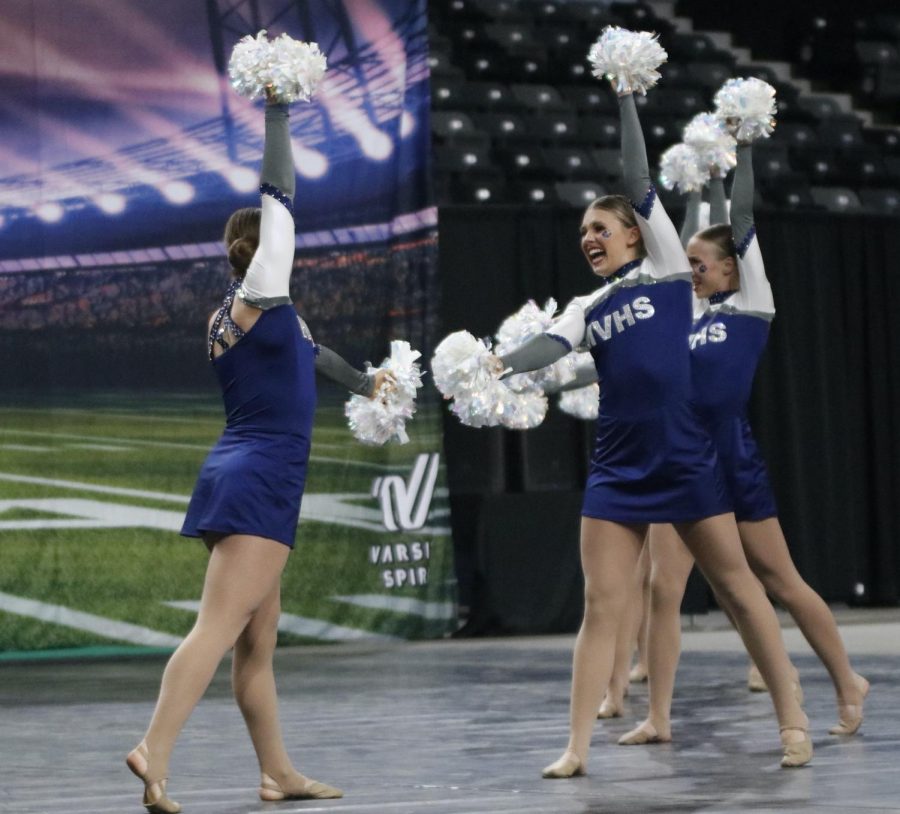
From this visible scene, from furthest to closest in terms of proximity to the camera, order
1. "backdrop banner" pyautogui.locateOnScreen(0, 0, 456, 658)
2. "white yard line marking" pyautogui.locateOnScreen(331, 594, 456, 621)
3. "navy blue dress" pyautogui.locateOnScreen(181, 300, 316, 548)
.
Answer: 1. "white yard line marking" pyautogui.locateOnScreen(331, 594, 456, 621)
2. "backdrop banner" pyautogui.locateOnScreen(0, 0, 456, 658)
3. "navy blue dress" pyautogui.locateOnScreen(181, 300, 316, 548)

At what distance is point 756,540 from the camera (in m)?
5.23

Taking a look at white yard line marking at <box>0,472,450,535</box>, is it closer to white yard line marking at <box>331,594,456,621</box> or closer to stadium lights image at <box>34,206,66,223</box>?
white yard line marking at <box>331,594,456,621</box>

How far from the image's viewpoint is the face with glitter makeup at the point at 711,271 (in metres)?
5.23

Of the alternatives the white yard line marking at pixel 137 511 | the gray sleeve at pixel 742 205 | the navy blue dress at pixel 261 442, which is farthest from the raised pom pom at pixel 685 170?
the white yard line marking at pixel 137 511

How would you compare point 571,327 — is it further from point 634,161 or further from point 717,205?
point 717,205

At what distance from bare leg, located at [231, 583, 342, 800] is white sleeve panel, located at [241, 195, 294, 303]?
0.68 meters

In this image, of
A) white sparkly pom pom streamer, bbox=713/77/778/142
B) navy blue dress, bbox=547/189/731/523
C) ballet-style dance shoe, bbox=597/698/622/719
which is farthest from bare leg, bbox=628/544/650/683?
navy blue dress, bbox=547/189/731/523

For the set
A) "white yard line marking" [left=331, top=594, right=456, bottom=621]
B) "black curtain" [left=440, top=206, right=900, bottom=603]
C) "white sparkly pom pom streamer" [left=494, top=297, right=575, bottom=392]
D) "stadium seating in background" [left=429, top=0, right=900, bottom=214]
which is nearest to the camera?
"white sparkly pom pom streamer" [left=494, top=297, right=575, bottom=392]

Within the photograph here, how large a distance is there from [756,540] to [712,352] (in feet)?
1.90

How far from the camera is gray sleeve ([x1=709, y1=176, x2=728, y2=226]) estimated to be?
5703 mm

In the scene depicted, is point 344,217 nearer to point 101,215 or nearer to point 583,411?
point 101,215

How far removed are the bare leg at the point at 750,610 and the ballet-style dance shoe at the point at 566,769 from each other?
0.54 metres

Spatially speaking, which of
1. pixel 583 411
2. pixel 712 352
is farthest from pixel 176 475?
pixel 712 352

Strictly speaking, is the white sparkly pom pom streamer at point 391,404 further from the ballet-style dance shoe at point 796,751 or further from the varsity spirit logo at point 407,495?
the varsity spirit logo at point 407,495
